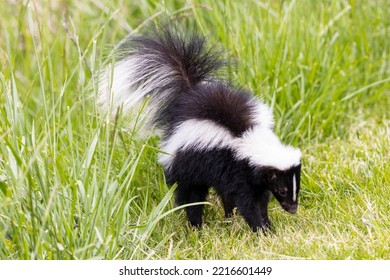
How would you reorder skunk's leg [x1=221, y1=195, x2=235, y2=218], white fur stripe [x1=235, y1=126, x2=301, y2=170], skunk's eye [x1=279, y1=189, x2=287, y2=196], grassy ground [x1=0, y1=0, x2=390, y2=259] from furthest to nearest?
1. skunk's leg [x1=221, y1=195, x2=235, y2=218]
2. skunk's eye [x1=279, y1=189, x2=287, y2=196]
3. white fur stripe [x1=235, y1=126, x2=301, y2=170]
4. grassy ground [x1=0, y1=0, x2=390, y2=259]

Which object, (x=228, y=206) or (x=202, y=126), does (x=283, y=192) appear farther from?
(x=202, y=126)

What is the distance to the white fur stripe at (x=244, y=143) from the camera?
13.4 ft

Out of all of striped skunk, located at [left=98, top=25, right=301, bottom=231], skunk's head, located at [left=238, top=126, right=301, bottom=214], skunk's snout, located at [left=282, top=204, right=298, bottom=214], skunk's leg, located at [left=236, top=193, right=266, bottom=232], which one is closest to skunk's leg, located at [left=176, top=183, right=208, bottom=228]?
striped skunk, located at [left=98, top=25, right=301, bottom=231]

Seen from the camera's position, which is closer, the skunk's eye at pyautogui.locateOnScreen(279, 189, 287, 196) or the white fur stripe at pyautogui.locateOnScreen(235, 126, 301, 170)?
the white fur stripe at pyautogui.locateOnScreen(235, 126, 301, 170)

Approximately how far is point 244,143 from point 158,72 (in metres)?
0.80

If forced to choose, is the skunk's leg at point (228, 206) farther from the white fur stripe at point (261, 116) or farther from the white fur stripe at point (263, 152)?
the white fur stripe at point (261, 116)

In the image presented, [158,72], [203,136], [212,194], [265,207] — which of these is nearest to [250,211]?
[265,207]

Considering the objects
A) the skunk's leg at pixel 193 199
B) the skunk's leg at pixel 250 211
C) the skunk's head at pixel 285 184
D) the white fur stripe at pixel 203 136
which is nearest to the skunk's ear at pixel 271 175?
the skunk's head at pixel 285 184

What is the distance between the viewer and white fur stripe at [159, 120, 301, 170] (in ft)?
13.4

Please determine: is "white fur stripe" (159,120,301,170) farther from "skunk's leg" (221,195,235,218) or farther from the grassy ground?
A: "skunk's leg" (221,195,235,218)

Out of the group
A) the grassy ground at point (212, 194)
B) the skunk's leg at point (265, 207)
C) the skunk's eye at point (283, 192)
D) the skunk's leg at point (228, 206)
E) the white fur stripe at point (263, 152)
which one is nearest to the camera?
the grassy ground at point (212, 194)

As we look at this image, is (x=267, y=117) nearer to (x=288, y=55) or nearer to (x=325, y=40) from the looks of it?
(x=288, y=55)

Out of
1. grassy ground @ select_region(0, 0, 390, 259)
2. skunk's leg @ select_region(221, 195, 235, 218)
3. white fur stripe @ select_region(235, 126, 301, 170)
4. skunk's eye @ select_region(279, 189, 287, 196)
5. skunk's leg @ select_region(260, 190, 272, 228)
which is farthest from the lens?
skunk's leg @ select_region(221, 195, 235, 218)

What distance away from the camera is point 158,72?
4457 mm
